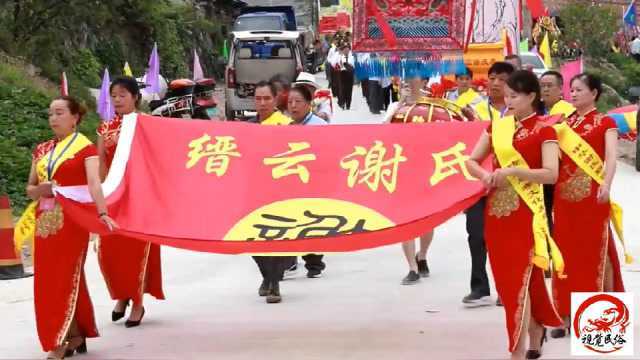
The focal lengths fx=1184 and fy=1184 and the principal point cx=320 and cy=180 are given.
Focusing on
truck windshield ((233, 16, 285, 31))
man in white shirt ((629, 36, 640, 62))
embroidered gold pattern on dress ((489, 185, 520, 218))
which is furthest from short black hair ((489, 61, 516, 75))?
man in white shirt ((629, 36, 640, 62))

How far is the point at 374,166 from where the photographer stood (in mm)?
7617

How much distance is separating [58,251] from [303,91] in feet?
9.98

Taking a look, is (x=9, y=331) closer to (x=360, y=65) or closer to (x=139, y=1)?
(x=360, y=65)

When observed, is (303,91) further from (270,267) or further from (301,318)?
(301,318)

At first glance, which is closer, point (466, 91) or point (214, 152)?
point (214, 152)

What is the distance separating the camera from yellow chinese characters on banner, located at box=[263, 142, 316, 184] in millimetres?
7543

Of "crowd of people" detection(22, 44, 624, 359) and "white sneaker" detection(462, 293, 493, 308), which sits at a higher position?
"crowd of people" detection(22, 44, 624, 359)

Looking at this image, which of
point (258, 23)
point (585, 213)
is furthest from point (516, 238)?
point (258, 23)

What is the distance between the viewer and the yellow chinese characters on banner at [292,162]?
297 inches

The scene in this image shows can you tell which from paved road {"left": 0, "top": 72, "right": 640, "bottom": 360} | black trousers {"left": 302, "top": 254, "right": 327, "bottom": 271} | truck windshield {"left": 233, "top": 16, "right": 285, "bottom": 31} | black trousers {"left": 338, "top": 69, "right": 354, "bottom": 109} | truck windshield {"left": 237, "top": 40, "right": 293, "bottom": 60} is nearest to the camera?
paved road {"left": 0, "top": 72, "right": 640, "bottom": 360}

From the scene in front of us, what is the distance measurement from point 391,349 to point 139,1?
16.0 m

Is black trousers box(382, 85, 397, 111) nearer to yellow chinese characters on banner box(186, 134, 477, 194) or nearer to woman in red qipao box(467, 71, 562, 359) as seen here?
yellow chinese characters on banner box(186, 134, 477, 194)

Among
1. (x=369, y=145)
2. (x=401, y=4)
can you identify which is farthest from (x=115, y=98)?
(x=401, y=4)

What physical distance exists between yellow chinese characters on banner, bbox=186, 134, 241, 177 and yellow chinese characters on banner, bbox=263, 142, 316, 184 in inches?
10.1
